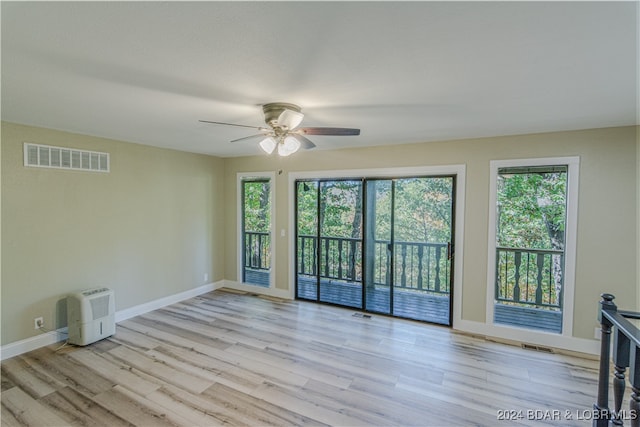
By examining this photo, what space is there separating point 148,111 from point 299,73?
66.3 inches

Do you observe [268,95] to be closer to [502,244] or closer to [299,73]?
[299,73]

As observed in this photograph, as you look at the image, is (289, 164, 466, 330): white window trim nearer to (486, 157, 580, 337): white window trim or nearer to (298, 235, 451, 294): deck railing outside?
(298, 235, 451, 294): deck railing outside

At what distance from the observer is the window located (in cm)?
539

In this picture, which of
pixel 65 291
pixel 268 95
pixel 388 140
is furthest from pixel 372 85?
pixel 65 291

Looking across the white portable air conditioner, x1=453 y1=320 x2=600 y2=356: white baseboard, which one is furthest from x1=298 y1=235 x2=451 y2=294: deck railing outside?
the white portable air conditioner

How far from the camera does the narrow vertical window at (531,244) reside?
137 inches

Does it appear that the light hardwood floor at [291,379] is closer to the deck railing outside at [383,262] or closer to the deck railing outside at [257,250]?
the deck railing outside at [383,262]

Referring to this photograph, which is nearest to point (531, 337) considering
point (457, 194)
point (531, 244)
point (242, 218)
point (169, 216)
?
point (531, 244)

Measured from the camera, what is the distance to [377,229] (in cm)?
452

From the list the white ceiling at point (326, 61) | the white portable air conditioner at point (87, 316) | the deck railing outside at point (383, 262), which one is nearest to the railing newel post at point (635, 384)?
the white ceiling at point (326, 61)

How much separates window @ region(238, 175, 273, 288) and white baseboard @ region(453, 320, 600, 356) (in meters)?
3.32

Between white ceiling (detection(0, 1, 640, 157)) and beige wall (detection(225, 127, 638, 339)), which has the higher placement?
white ceiling (detection(0, 1, 640, 157))

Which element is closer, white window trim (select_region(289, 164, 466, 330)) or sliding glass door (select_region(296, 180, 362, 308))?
white window trim (select_region(289, 164, 466, 330))

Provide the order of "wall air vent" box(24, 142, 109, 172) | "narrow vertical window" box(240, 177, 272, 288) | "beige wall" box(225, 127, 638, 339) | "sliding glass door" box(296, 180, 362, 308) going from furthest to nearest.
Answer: "narrow vertical window" box(240, 177, 272, 288)
"sliding glass door" box(296, 180, 362, 308)
"wall air vent" box(24, 142, 109, 172)
"beige wall" box(225, 127, 638, 339)
